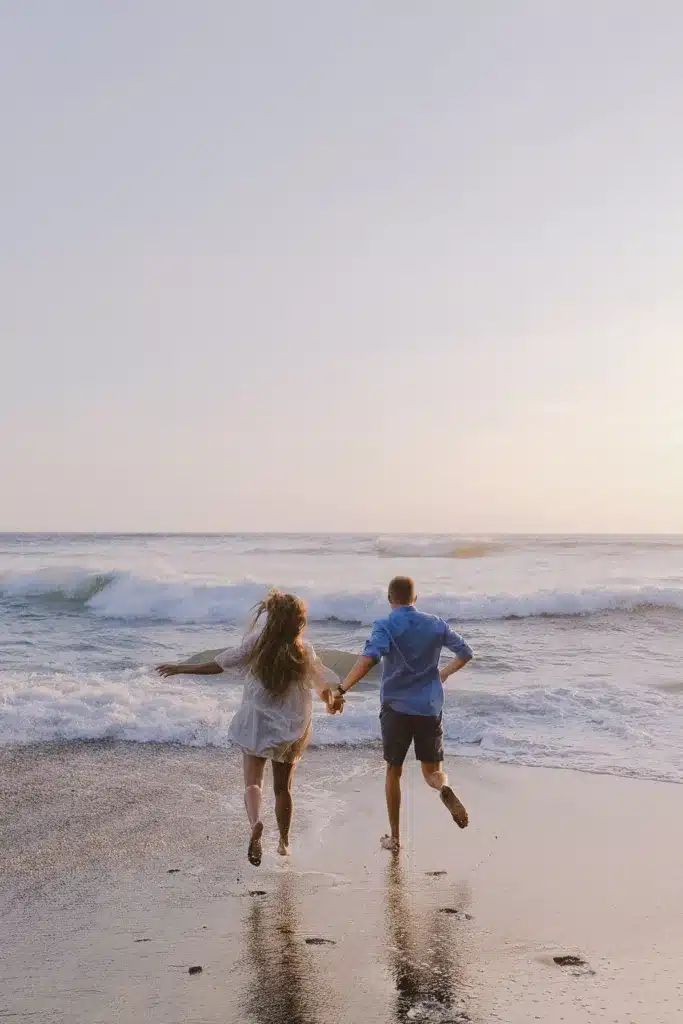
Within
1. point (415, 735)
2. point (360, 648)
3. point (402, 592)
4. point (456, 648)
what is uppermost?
point (402, 592)

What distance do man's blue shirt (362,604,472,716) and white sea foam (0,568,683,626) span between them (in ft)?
50.2

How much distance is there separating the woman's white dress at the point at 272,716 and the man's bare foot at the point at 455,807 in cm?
94

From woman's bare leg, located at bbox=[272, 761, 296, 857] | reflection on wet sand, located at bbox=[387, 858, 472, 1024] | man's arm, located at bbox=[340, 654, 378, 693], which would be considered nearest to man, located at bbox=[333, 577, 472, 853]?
man's arm, located at bbox=[340, 654, 378, 693]

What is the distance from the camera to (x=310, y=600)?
952 inches

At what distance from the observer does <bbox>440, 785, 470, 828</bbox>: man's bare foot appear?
5449mm

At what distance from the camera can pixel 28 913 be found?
4.62 m

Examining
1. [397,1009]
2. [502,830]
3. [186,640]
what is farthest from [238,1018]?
[186,640]

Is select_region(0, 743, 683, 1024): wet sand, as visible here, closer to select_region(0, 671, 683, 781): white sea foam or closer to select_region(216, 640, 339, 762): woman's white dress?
select_region(216, 640, 339, 762): woman's white dress

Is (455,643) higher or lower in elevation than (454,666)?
higher

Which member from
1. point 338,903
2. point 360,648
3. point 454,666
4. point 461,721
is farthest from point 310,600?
point 338,903

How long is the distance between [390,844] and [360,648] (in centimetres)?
1018

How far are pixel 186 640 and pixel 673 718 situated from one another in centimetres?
957

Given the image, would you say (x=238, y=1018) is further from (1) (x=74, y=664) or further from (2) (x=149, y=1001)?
(1) (x=74, y=664)

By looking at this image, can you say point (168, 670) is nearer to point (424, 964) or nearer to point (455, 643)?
point (455, 643)
